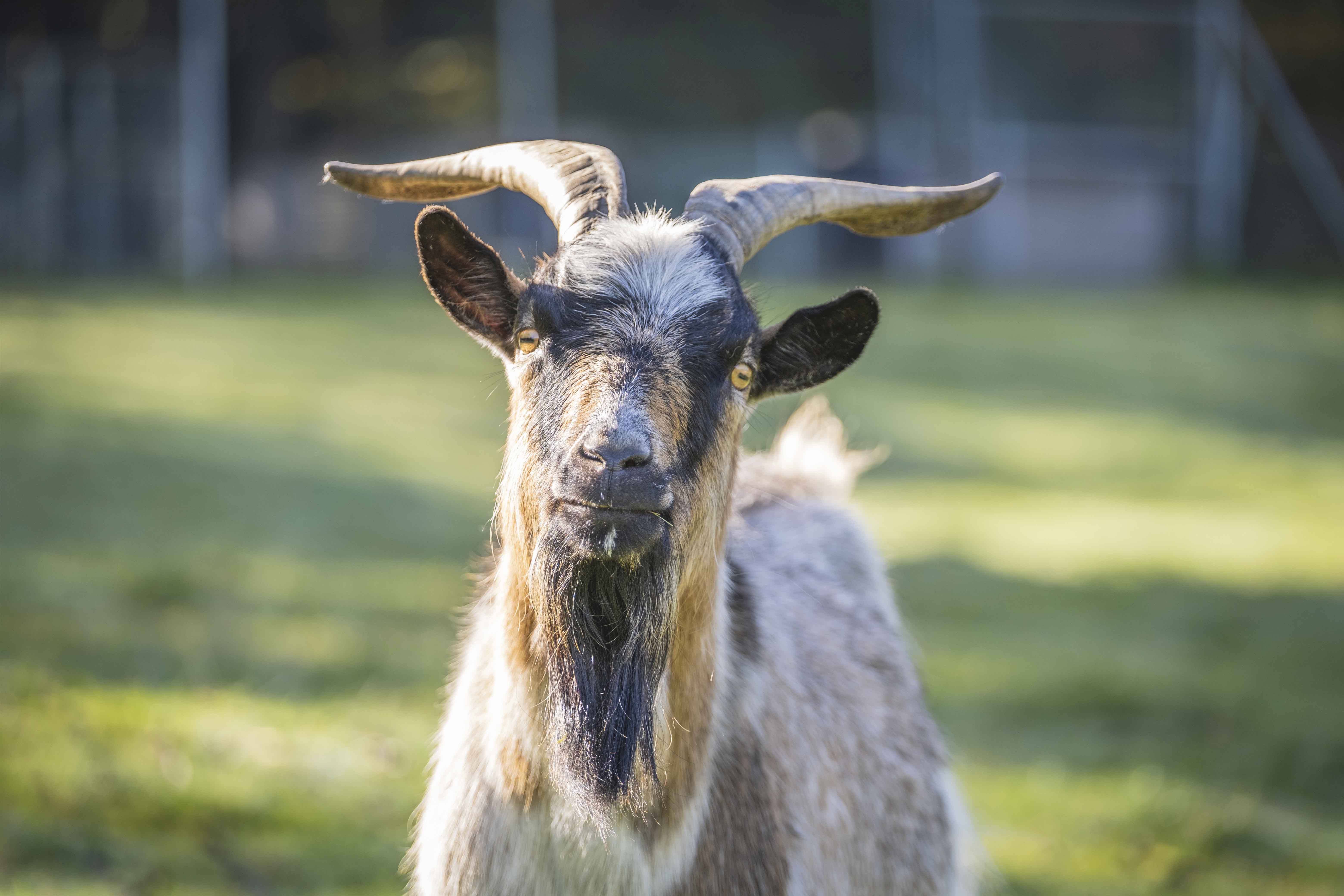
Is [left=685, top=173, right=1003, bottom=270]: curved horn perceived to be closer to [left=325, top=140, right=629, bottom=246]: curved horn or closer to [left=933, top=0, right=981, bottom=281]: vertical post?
[left=325, top=140, right=629, bottom=246]: curved horn

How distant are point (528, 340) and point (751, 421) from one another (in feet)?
2.57

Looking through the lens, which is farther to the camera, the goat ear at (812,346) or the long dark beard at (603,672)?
the goat ear at (812,346)

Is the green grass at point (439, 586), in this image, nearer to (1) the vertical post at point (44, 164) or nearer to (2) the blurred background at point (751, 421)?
(2) the blurred background at point (751, 421)

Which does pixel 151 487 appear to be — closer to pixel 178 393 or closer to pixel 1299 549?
pixel 178 393

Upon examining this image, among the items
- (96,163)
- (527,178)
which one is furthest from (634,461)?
(96,163)

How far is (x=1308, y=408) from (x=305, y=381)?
10.9 meters

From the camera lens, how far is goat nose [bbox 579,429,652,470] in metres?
2.39

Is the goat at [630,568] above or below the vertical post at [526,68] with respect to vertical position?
below

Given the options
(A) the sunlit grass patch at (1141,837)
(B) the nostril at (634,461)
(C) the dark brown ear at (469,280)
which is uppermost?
(C) the dark brown ear at (469,280)

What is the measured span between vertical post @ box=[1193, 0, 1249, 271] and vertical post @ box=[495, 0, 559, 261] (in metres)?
10.7

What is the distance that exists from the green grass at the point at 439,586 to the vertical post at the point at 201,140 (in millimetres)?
2546

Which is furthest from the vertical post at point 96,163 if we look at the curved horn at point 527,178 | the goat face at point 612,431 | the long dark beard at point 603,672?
the long dark beard at point 603,672

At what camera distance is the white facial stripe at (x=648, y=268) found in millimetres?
2729

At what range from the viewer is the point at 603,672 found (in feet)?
8.95
